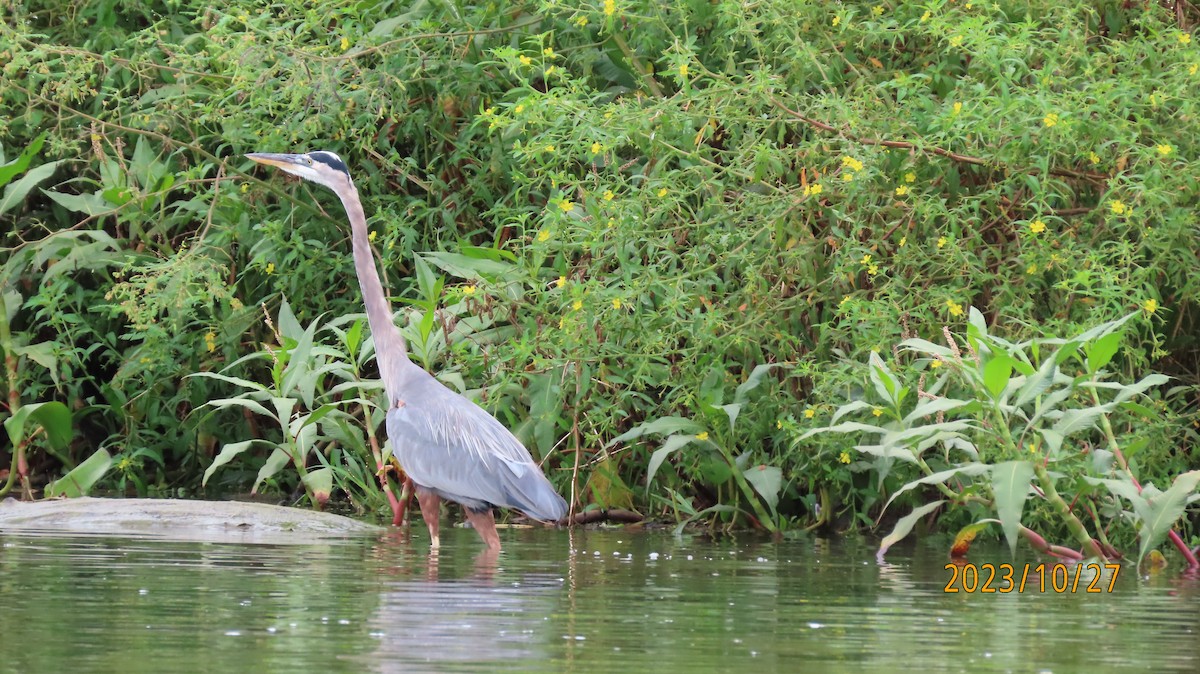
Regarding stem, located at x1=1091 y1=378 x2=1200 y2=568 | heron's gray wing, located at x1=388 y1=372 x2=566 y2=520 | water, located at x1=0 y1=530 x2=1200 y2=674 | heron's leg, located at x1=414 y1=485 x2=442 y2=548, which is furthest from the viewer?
heron's leg, located at x1=414 y1=485 x2=442 y2=548

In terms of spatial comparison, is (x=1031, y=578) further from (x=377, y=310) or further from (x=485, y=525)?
(x=377, y=310)

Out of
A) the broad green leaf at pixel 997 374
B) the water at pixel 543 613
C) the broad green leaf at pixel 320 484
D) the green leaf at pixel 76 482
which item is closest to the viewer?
the water at pixel 543 613

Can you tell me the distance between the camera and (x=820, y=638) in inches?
193

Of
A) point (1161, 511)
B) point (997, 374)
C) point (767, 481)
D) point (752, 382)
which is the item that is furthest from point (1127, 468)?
point (752, 382)

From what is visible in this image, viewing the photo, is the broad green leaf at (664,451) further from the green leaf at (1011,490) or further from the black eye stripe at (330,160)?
the black eye stripe at (330,160)

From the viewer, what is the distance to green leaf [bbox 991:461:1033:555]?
251 inches

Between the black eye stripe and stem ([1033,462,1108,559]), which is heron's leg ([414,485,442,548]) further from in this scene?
stem ([1033,462,1108,559])

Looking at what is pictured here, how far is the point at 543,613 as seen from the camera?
533 cm

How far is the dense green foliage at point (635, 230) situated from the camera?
768 centimetres

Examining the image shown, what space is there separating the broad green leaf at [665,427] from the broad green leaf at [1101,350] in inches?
76.4

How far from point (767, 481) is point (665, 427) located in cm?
52

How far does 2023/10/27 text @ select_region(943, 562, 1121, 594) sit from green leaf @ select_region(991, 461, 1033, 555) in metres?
0.14

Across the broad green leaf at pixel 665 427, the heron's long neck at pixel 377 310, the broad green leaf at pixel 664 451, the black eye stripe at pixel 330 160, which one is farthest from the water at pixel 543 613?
the black eye stripe at pixel 330 160

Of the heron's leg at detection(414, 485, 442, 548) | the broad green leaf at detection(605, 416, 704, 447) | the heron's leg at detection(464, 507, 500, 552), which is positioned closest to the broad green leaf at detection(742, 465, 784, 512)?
the broad green leaf at detection(605, 416, 704, 447)
